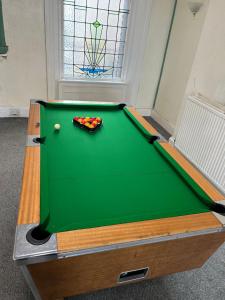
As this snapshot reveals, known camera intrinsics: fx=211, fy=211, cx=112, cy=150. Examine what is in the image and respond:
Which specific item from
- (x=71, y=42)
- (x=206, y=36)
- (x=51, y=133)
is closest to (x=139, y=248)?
(x=51, y=133)

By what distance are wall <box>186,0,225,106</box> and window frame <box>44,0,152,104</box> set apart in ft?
3.60

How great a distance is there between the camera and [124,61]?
3492mm

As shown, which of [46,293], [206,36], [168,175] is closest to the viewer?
[46,293]

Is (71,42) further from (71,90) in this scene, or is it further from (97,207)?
(97,207)

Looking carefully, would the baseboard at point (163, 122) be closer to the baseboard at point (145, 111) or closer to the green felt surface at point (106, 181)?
the baseboard at point (145, 111)

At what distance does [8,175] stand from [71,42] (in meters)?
2.22

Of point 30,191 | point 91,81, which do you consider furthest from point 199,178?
point 91,81

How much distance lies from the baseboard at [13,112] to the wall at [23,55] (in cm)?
5

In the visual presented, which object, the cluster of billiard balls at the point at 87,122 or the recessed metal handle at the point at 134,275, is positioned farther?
the cluster of billiard balls at the point at 87,122

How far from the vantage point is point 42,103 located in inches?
78.2

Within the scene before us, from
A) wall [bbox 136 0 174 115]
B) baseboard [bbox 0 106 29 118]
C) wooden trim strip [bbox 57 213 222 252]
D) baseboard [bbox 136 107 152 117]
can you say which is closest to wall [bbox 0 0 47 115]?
baseboard [bbox 0 106 29 118]

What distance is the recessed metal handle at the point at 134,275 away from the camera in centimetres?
105

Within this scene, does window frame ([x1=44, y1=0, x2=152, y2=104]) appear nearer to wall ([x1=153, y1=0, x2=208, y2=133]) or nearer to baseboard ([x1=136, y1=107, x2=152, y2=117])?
baseboard ([x1=136, y1=107, x2=152, y2=117])

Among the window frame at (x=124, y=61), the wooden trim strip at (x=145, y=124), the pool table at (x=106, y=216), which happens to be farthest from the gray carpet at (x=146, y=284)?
the window frame at (x=124, y=61)
